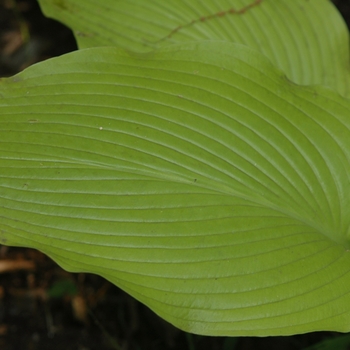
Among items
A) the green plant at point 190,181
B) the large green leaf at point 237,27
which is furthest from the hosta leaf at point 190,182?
the large green leaf at point 237,27

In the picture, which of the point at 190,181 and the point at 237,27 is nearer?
the point at 190,181

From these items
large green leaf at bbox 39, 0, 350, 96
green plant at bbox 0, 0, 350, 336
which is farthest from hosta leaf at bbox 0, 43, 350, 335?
large green leaf at bbox 39, 0, 350, 96

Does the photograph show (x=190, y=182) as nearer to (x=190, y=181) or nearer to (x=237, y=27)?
(x=190, y=181)

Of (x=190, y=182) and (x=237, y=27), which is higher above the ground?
(x=237, y=27)

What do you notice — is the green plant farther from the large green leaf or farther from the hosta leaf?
the large green leaf

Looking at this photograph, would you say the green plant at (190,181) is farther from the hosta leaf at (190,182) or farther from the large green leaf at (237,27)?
the large green leaf at (237,27)

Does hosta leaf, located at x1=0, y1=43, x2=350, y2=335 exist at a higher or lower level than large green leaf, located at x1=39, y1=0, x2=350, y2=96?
lower

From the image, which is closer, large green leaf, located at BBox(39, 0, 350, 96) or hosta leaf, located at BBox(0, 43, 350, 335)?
hosta leaf, located at BBox(0, 43, 350, 335)

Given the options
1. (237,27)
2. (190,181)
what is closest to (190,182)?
(190,181)
